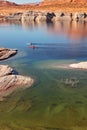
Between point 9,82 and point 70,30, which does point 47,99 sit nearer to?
point 9,82

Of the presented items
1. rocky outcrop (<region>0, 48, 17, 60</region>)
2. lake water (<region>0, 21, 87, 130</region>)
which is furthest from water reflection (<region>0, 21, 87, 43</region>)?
lake water (<region>0, 21, 87, 130</region>)

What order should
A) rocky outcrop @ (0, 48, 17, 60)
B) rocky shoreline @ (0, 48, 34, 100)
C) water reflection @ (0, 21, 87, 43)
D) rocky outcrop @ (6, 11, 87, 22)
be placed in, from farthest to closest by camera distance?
rocky outcrop @ (6, 11, 87, 22), water reflection @ (0, 21, 87, 43), rocky outcrop @ (0, 48, 17, 60), rocky shoreline @ (0, 48, 34, 100)

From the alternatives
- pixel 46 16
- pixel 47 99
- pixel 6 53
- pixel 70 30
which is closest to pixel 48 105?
pixel 47 99

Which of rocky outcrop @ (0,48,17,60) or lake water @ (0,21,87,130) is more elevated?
rocky outcrop @ (0,48,17,60)

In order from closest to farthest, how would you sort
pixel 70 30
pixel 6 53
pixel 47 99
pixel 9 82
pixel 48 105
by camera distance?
pixel 48 105 → pixel 47 99 → pixel 9 82 → pixel 6 53 → pixel 70 30

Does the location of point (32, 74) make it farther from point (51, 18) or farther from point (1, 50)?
point (51, 18)

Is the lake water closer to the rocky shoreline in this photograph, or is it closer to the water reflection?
the rocky shoreline

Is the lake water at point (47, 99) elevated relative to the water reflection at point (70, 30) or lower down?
elevated

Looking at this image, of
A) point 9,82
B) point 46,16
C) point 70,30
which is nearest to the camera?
point 9,82

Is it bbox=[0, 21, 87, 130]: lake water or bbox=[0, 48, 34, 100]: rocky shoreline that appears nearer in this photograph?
bbox=[0, 21, 87, 130]: lake water

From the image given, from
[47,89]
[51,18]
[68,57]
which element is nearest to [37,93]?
[47,89]

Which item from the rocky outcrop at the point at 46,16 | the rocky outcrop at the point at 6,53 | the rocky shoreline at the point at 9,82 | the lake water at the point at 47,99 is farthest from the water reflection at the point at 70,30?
the rocky shoreline at the point at 9,82

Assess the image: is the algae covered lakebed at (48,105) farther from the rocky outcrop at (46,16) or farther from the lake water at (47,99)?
the rocky outcrop at (46,16)

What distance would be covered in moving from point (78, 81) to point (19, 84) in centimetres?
513
